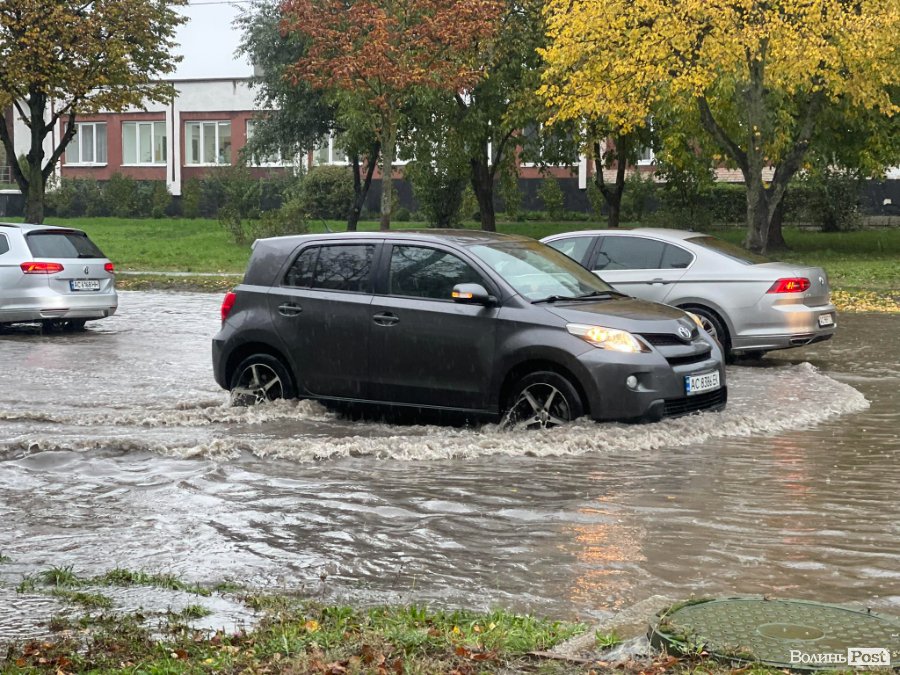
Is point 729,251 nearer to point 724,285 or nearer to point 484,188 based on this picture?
point 724,285

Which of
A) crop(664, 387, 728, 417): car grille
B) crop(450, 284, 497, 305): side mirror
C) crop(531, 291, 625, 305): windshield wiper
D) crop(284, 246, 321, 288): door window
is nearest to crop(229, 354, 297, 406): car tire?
crop(284, 246, 321, 288): door window

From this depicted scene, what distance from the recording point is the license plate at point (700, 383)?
10.1 meters

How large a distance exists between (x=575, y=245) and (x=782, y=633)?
423 inches

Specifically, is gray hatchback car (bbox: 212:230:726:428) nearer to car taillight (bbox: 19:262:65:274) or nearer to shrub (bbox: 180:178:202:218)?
car taillight (bbox: 19:262:65:274)

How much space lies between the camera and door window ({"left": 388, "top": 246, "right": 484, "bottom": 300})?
34.4 ft

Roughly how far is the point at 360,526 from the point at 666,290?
319 inches

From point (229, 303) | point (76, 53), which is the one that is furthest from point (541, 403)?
point (76, 53)

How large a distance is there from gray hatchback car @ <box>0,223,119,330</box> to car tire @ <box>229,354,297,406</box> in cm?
814

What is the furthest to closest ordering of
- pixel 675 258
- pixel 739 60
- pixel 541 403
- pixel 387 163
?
pixel 387 163 < pixel 739 60 < pixel 675 258 < pixel 541 403

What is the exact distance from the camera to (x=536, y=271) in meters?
10.8

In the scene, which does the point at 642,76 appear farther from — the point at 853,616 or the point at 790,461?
the point at 853,616

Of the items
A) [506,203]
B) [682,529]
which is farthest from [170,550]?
[506,203]

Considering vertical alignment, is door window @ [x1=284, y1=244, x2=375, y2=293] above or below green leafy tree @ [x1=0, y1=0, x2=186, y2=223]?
below

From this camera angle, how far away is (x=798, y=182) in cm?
4212
